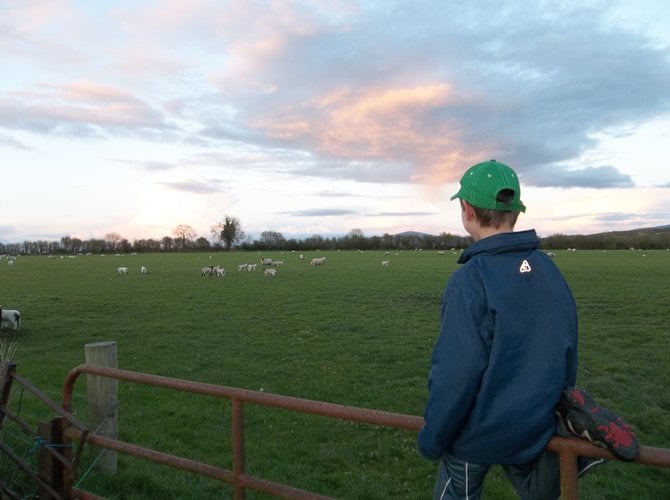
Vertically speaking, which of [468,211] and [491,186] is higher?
[491,186]

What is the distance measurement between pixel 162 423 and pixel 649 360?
37.0ft

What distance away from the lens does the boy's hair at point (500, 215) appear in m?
2.81

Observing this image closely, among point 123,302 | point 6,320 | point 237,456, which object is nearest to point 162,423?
point 237,456

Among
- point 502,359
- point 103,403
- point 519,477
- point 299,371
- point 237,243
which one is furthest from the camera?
point 237,243

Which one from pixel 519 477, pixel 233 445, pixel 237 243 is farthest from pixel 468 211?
pixel 237 243

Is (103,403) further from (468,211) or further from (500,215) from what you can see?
(500,215)

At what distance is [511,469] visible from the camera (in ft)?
9.07

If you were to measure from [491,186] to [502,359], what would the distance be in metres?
0.88

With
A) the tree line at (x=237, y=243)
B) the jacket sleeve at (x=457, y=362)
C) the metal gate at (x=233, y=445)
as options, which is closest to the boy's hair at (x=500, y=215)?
the jacket sleeve at (x=457, y=362)

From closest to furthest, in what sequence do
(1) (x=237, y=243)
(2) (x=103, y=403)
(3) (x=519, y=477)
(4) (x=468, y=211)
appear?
(3) (x=519, y=477), (4) (x=468, y=211), (2) (x=103, y=403), (1) (x=237, y=243)

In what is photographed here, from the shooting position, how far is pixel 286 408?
3.17 metres

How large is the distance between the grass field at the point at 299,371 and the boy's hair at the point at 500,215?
4372mm

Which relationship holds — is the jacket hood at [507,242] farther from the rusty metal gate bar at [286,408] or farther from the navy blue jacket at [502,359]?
the rusty metal gate bar at [286,408]

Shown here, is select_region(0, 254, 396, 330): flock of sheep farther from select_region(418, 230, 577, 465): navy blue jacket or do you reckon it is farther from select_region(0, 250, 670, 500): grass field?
select_region(418, 230, 577, 465): navy blue jacket
